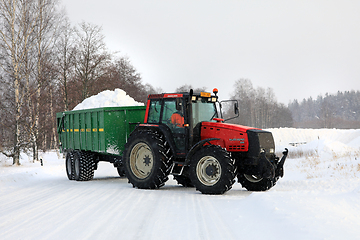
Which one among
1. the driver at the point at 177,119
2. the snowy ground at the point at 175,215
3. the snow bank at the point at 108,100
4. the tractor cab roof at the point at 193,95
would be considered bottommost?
the snowy ground at the point at 175,215

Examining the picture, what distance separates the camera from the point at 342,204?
6.84 meters

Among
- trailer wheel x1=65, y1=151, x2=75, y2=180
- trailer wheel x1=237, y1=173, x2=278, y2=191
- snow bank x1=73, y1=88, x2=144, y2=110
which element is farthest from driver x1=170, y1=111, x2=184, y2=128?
snow bank x1=73, y1=88, x2=144, y2=110

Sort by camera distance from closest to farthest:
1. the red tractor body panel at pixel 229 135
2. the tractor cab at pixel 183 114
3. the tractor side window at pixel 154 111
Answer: the red tractor body panel at pixel 229 135 → the tractor cab at pixel 183 114 → the tractor side window at pixel 154 111

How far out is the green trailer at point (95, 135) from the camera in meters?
12.3

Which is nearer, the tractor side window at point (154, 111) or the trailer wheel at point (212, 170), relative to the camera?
the trailer wheel at point (212, 170)

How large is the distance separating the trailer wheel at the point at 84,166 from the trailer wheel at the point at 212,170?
5591 mm

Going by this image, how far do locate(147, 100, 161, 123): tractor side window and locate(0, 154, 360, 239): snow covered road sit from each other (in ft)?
7.78

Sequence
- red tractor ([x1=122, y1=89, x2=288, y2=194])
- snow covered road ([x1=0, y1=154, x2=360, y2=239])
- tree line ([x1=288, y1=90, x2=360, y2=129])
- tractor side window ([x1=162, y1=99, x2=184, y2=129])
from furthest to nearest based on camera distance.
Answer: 1. tree line ([x1=288, y1=90, x2=360, y2=129])
2. tractor side window ([x1=162, y1=99, x2=184, y2=129])
3. red tractor ([x1=122, y1=89, x2=288, y2=194])
4. snow covered road ([x1=0, y1=154, x2=360, y2=239])

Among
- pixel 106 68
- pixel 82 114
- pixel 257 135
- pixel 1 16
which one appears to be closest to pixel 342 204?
pixel 257 135

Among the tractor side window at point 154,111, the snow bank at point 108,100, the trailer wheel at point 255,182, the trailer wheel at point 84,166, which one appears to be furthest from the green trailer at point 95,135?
the snow bank at point 108,100

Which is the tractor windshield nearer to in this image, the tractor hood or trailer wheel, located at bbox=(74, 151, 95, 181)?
the tractor hood

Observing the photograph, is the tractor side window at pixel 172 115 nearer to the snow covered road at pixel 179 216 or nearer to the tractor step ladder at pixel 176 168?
the tractor step ladder at pixel 176 168

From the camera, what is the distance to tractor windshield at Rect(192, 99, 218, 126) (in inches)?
405

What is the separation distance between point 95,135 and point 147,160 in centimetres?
285
